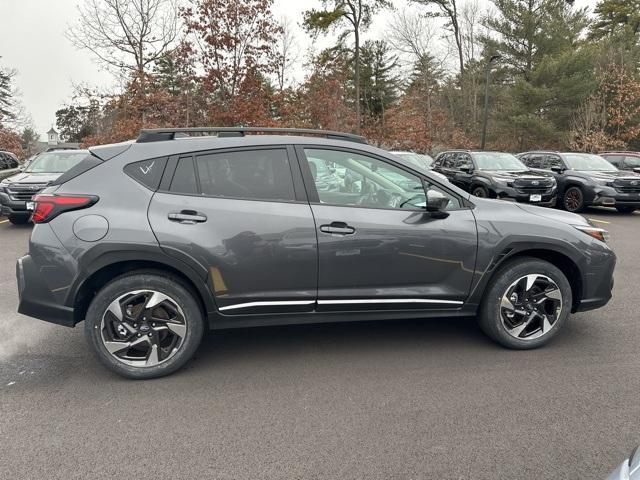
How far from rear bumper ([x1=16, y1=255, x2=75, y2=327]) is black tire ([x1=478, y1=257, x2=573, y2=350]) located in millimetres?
3086

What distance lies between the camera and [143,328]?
3.20m

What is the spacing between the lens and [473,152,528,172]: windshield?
13.0 meters

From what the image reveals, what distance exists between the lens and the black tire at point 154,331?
10.3 ft

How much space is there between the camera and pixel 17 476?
2.29 m

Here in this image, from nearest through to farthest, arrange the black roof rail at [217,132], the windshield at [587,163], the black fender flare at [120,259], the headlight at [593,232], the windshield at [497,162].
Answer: the black fender flare at [120,259] < the black roof rail at [217,132] < the headlight at [593,232] < the windshield at [587,163] < the windshield at [497,162]

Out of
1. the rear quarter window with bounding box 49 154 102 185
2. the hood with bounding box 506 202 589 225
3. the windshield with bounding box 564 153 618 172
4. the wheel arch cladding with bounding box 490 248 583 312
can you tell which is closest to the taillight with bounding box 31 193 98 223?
the rear quarter window with bounding box 49 154 102 185

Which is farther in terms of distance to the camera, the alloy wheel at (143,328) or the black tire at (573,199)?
the black tire at (573,199)

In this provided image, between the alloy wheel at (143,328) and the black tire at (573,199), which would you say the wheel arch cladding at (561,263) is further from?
the black tire at (573,199)

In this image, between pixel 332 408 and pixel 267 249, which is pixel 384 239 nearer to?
pixel 267 249

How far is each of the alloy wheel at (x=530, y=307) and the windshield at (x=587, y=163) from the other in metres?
10.9

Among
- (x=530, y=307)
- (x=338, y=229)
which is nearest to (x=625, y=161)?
(x=530, y=307)

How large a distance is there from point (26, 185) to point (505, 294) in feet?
32.6

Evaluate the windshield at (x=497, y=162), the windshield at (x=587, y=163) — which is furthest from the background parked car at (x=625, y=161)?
the windshield at (x=497, y=162)

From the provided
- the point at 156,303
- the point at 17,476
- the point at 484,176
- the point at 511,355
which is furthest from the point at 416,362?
the point at 484,176
